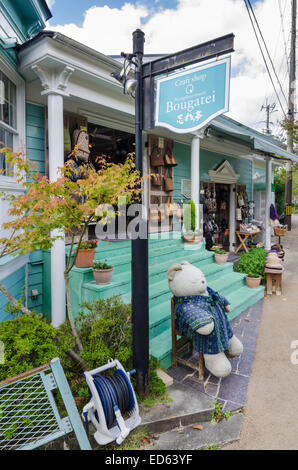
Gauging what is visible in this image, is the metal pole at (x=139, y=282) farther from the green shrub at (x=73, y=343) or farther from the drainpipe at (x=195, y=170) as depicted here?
the drainpipe at (x=195, y=170)

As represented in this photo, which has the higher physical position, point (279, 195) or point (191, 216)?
point (279, 195)

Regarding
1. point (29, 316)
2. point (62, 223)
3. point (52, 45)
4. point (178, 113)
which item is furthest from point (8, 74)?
point (29, 316)

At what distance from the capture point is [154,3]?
4684 mm

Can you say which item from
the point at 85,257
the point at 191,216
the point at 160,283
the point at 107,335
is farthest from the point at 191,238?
the point at 107,335

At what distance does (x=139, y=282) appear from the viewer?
254 cm

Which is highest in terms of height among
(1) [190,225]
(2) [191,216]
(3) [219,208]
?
(3) [219,208]

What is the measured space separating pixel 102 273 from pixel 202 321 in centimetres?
151

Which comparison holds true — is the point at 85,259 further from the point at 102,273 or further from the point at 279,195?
the point at 279,195

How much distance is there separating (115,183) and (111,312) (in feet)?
4.54

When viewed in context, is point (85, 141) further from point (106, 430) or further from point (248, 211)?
point (248, 211)

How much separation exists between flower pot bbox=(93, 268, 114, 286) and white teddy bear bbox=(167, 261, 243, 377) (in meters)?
0.94

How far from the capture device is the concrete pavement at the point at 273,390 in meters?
2.31

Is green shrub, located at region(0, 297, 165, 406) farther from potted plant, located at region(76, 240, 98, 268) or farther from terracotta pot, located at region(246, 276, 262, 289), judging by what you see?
terracotta pot, located at region(246, 276, 262, 289)

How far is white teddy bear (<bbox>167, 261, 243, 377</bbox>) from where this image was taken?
2818 millimetres
